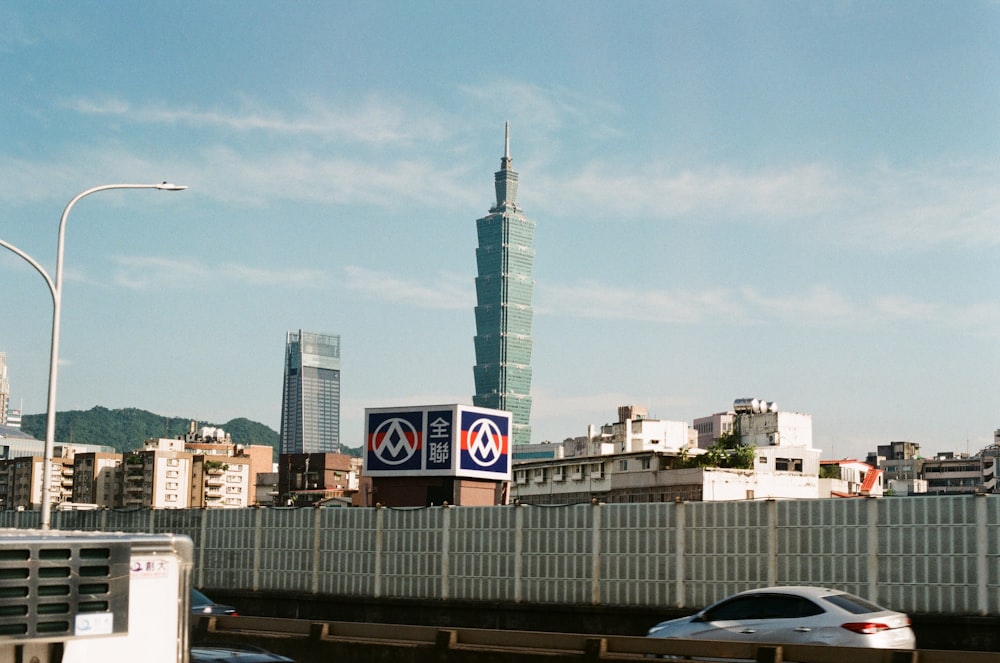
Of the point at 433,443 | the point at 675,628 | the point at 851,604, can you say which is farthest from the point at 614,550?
the point at 433,443

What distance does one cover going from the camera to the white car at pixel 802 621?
1834 cm

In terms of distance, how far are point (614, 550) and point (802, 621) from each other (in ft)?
28.4

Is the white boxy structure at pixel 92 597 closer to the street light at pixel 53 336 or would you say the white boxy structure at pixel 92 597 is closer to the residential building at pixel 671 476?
the street light at pixel 53 336

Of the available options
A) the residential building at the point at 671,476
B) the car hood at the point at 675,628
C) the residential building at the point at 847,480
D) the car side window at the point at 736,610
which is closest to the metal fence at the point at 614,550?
the car hood at the point at 675,628

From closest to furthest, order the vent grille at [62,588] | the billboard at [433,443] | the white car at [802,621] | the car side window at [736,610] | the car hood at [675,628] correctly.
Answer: the vent grille at [62,588]
the white car at [802,621]
the car side window at [736,610]
the car hood at [675,628]
the billboard at [433,443]

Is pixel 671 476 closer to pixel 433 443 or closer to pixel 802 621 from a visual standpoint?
pixel 433 443

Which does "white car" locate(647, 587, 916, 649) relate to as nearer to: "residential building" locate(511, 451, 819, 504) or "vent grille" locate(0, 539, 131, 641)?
"vent grille" locate(0, 539, 131, 641)

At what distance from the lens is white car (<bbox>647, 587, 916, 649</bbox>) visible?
18.3 metres

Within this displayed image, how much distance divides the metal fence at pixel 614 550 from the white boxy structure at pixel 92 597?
1881 centimetres

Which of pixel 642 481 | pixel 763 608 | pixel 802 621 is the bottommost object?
pixel 802 621

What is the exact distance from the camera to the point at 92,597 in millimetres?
6461

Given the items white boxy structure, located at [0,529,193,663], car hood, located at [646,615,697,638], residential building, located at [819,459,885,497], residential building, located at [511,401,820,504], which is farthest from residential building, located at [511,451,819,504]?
white boxy structure, located at [0,529,193,663]

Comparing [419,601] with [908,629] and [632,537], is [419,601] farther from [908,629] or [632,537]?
[908,629]

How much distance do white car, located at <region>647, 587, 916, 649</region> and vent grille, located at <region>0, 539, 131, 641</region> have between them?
13.5 metres
